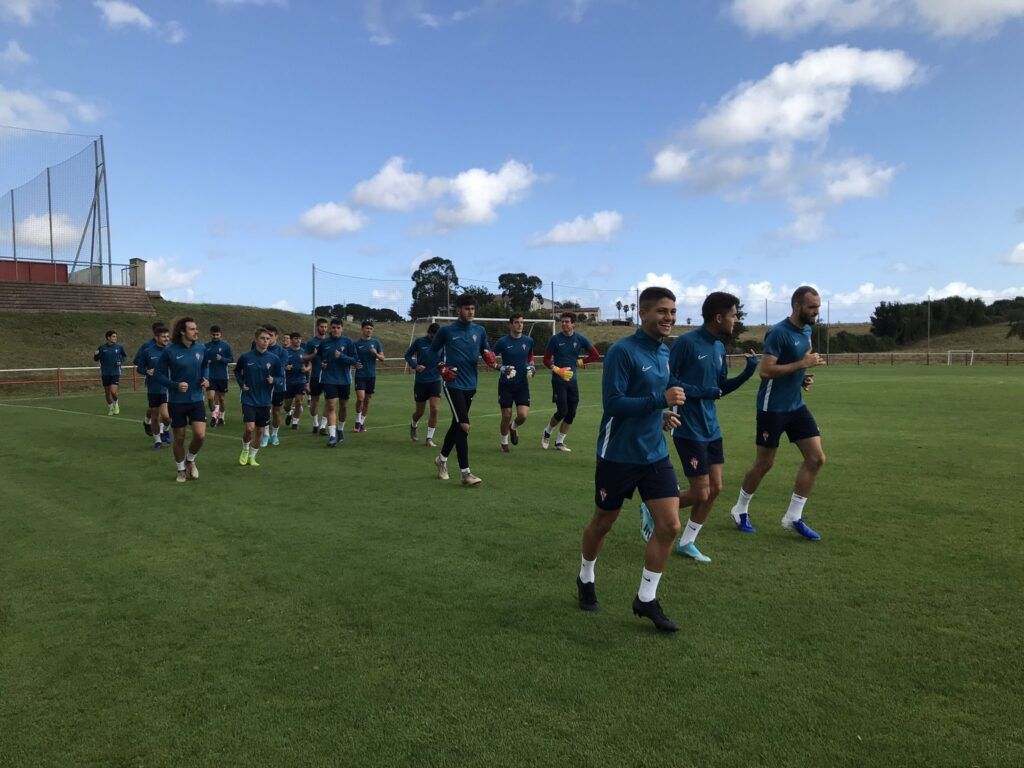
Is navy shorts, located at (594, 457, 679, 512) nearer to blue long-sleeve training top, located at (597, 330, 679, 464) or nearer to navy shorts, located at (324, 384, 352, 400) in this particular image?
blue long-sleeve training top, located at (597, 330, 679, 464)

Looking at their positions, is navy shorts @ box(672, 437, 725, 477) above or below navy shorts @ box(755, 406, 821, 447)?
below

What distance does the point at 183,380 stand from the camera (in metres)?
8.36

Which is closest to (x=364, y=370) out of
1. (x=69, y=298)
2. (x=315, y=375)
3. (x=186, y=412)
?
(x=315, y=375)

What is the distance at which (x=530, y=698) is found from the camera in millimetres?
3240

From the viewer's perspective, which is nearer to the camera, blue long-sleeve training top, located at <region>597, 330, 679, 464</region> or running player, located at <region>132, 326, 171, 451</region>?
blue long-sleeve training top, located at <region>597, 330, 679, 464</region>

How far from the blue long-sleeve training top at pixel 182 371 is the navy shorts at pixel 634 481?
6.19m

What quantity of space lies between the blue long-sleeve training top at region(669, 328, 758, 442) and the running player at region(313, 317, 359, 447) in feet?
25.4

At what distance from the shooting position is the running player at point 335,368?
11867 millimetres

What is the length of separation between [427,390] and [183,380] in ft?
14.0

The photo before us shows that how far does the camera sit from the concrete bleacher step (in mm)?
33094

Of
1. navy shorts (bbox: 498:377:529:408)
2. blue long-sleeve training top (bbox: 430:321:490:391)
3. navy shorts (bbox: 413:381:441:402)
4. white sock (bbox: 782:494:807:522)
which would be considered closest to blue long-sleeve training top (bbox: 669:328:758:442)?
white sock (bbox: 782:494:807:522)

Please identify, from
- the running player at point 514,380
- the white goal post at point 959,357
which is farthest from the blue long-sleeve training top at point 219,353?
the white goal post at point 959,357

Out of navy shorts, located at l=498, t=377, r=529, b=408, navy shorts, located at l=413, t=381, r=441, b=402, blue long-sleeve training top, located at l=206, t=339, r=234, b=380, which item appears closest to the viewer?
navy shorts, located at l=498, t=377, r=529, b=408

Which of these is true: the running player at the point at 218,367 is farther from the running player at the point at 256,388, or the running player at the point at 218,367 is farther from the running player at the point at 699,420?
the running player at the point at 699,420
